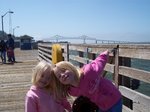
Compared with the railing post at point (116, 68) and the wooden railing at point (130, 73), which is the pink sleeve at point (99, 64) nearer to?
the wooden railing at point (130, 73)

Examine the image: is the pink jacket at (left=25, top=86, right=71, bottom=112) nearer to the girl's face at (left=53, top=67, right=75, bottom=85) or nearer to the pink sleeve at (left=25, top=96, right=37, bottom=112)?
the pink sleeve at (left=25, top=96, right=37, bottom=112)

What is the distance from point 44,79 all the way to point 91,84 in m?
0.47

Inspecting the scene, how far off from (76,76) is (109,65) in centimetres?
199

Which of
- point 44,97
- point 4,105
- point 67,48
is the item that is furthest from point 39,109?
point 67,48

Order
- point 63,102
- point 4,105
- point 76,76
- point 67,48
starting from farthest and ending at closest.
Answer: point 67,48
point 4,105
point 63,102
point 76,76

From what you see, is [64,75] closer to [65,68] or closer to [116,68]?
[65,68]

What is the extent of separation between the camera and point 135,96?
4.68 m

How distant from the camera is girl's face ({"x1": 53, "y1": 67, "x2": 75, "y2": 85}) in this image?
3590 mm

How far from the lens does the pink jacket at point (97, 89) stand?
12.0 feet

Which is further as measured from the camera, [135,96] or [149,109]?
[135,96]

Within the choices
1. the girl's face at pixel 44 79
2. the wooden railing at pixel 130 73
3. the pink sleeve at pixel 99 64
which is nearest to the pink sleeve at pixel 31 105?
the girl's face at pixel 44 79

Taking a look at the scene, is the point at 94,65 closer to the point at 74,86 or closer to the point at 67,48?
the point at 74,86

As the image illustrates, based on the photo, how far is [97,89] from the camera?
370 centimetres

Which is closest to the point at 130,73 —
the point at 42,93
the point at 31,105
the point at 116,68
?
the point at 116,68
